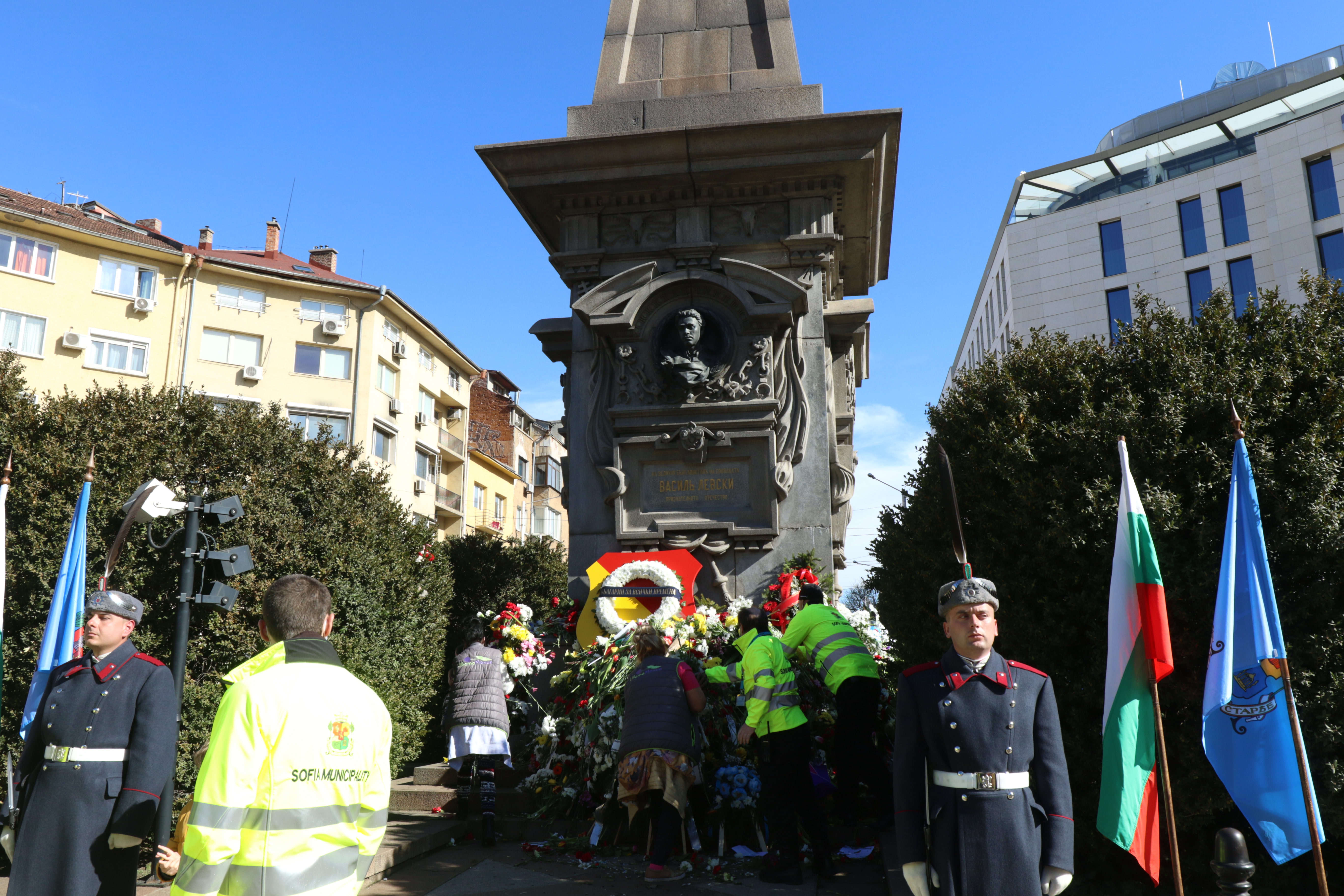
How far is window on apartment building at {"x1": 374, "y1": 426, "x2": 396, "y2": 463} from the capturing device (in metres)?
41.8

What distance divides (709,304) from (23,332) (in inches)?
1260

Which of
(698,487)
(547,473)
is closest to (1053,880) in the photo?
(698,487)

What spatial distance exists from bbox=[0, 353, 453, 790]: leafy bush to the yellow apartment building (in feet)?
71.8

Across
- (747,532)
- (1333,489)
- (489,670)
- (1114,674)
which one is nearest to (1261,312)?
(1333,489)

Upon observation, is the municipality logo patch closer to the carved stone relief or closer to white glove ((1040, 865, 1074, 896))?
white glove ((1040, 865, 1074, 896))

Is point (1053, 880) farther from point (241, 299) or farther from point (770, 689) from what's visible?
point (241, 299)

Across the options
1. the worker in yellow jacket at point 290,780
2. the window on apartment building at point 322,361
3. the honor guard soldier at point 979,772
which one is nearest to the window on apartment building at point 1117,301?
the window on apartment building at point 322,361

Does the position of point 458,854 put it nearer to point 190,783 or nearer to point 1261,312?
point 190,783

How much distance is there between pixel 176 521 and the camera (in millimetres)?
8773

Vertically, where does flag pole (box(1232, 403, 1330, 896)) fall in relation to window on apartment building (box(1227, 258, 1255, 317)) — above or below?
below

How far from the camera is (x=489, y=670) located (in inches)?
344

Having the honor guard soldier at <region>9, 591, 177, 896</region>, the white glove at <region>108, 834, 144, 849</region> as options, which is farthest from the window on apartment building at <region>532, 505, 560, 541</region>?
the white glove at <region>108, 834, 144, 849</region>

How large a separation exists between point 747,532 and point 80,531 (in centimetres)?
575

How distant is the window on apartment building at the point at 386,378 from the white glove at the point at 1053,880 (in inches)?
1580
